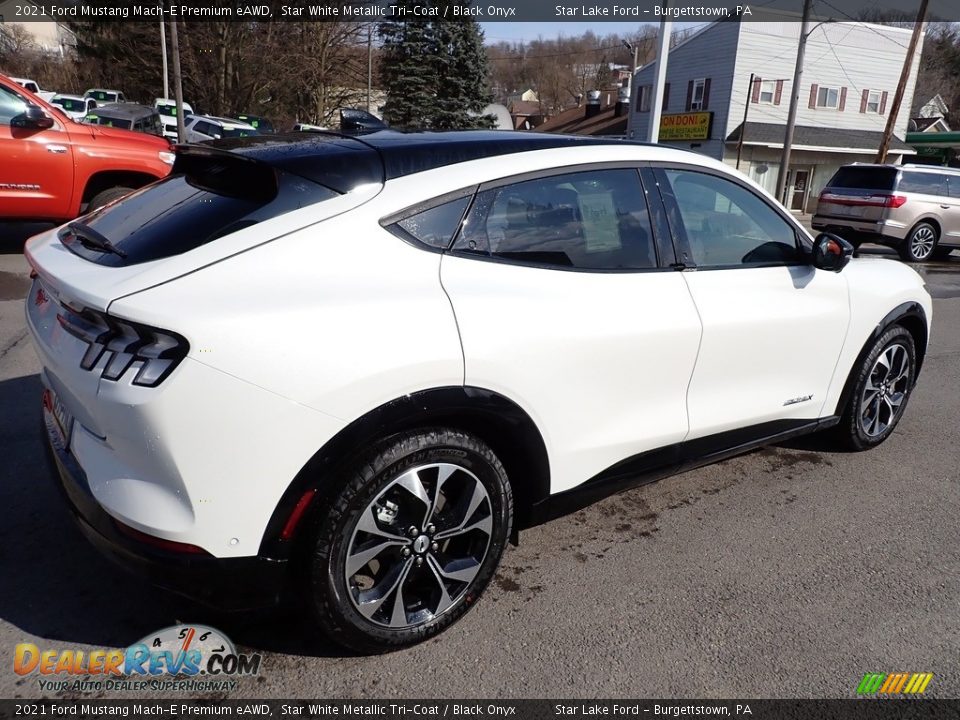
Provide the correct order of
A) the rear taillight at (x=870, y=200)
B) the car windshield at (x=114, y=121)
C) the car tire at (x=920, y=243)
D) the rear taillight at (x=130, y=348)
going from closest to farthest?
the rear taillight at (x=130, y=348) < the rear taillight at (x=870, y=200) < the car tire at (x=920, y=243) < the car windshield at (x=114, y=121)

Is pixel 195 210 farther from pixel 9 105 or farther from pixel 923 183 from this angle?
pixel 923 183

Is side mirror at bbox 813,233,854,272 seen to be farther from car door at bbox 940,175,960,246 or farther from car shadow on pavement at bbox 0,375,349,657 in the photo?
car door at bbox 940,175,960,246

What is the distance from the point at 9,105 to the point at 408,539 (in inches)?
300

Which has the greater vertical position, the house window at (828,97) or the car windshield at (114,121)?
the house window at (828,97)

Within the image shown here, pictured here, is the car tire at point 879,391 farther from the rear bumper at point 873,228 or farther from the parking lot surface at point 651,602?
the rear bumper at point 873,228

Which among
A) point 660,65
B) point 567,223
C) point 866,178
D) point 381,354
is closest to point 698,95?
point 866,178

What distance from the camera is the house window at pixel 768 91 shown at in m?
32.5

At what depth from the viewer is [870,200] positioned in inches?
544

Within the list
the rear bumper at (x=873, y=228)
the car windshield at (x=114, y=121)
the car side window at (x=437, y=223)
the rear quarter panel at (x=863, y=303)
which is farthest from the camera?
the car windshield at (x=114, y=121)

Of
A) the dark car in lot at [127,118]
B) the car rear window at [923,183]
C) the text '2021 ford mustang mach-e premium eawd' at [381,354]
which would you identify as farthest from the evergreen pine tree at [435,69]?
the text '2021 ford mustang mach-e premium eawd' at [381,354]

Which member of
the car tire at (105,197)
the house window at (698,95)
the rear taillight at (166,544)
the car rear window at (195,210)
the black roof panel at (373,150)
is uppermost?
the house window at (698,95)

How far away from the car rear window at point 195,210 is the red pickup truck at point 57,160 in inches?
205

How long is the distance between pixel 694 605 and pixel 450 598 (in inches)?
39.5

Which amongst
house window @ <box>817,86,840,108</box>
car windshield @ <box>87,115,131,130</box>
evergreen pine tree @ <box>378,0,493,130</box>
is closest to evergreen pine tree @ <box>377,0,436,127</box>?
evergreen pine tree @ <box>378,0,493,130</box>
